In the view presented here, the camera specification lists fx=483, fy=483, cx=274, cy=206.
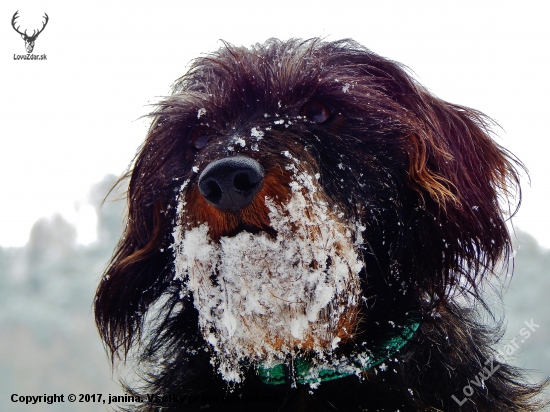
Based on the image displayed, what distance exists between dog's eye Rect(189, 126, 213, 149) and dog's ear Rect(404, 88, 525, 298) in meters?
0.81

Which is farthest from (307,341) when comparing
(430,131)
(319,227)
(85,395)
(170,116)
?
(85,395)

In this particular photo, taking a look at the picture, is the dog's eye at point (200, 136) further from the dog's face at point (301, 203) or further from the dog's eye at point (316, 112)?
the dog's eye at point (316, 112)

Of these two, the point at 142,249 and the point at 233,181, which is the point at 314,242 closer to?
the point at 233,181

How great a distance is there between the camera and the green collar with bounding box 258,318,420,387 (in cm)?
179

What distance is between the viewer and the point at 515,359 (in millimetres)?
2697

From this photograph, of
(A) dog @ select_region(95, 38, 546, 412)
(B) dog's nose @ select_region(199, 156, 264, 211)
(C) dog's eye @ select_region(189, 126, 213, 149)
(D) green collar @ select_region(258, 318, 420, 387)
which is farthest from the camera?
(C) dog's eye @ select_region(189, 126, 213, 149)

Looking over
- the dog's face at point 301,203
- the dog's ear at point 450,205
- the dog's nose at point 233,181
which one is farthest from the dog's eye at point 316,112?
the dog's nose at point 233,181

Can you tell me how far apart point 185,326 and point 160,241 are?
15.5 inches

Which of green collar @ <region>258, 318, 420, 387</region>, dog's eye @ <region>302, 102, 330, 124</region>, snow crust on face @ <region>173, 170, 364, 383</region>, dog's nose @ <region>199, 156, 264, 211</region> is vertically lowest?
green collar @ <region>258, 318, 420, 387</region>

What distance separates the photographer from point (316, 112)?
6.21ft

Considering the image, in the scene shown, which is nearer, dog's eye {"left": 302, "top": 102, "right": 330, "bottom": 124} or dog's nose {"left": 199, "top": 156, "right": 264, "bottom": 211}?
dog's nose {"left": 199, "top": 156, "right": 264, "bottom": 211}

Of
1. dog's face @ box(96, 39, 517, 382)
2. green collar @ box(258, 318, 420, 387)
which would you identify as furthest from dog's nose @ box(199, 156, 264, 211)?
green collar @ box(258, 318, 420, 387)

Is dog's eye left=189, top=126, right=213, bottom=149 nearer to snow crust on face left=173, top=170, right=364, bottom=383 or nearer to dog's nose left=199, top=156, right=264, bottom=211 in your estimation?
snow crust on face left=173, top=170, right=364, bottom=383

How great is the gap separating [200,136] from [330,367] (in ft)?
3.52
